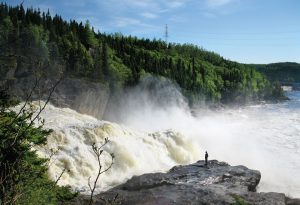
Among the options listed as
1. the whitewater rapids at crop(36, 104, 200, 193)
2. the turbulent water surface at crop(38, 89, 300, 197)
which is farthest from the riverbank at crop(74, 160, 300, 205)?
the whitewater rapids at crop(36, 104, 200, 193)

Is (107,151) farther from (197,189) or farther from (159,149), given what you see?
(197,189)

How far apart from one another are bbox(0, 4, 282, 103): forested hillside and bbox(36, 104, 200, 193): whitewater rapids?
6.34 meters

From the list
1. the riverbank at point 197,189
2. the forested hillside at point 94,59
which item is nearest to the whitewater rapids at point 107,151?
the riverbank at point 197,189

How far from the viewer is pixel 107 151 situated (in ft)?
120

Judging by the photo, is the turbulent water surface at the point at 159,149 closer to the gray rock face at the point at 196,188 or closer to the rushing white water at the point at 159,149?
the rushing white water at the point at 159,149

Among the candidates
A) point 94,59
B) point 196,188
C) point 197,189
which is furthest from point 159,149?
point 94,59

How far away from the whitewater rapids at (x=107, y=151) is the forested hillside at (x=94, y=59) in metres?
6.34

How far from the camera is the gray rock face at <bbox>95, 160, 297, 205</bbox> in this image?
2481cm

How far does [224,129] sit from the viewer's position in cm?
6700

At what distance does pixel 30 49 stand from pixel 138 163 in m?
36.1

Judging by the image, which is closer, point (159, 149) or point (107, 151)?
point (107, 151)

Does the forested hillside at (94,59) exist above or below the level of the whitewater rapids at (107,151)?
above

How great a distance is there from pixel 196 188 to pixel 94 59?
171ft

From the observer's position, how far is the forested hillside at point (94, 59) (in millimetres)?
62938
